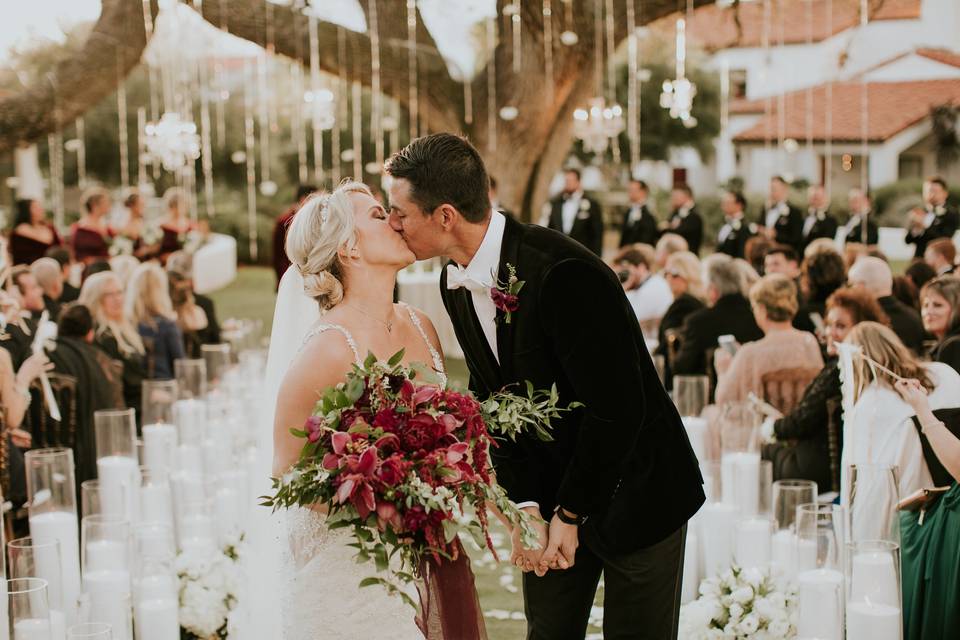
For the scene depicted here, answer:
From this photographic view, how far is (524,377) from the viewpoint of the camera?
106 inches

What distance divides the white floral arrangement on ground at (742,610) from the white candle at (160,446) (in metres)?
2.62

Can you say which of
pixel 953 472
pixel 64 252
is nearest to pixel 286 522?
pixel 953 472

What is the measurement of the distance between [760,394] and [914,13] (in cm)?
1779

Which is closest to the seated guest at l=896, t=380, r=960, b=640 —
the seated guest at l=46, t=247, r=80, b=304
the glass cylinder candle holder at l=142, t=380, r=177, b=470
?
the glass cylinder candle holder at l=142, t=380, r=177, b=470

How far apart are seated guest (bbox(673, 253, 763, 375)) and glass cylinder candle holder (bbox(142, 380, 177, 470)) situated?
2.84 meters

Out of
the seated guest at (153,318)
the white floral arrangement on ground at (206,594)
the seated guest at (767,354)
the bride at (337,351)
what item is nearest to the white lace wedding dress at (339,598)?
the bride at (337,351)

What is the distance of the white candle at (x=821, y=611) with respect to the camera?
10.3 feet

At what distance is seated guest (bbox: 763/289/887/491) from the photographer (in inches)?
192

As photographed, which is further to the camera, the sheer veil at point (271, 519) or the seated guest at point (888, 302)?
the seated guest at point (888, 302)

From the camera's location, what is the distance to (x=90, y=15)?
782 inches

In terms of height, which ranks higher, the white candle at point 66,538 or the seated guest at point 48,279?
the seated guest at point 48,279

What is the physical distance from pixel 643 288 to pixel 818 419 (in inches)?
120

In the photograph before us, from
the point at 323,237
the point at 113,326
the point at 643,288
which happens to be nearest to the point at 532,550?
the point at 323,237

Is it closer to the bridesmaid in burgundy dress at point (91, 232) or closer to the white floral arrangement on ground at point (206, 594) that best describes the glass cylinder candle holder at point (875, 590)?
the white floral arrangement on ground at point (206, 594)
